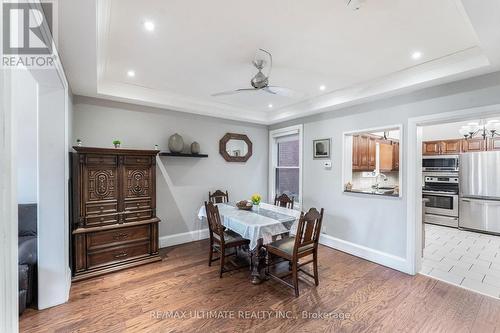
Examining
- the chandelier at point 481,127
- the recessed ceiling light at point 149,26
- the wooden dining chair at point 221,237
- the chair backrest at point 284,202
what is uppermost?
the recessed ceiling light at point 149,26

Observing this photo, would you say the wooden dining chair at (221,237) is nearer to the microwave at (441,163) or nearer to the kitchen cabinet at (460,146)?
the microwave at (441,163)

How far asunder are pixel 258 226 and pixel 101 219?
208 cm

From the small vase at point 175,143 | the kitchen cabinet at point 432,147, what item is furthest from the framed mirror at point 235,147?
the kitchen cabinet at point 432,147

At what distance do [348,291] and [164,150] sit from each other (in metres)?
3.42

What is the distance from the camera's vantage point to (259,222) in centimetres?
281

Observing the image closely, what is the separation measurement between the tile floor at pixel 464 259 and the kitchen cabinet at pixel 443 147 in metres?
1.87

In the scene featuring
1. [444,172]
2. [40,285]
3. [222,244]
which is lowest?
[40,285]

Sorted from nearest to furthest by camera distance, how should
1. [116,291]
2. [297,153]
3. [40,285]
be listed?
[40,285] < [116,291] < [297,153]

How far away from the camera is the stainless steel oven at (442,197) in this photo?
17.7 ft

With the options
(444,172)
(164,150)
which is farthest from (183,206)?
(444,172)

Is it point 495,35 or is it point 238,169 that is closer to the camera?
point 495,35

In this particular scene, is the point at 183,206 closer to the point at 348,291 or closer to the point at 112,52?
the point at 112,52

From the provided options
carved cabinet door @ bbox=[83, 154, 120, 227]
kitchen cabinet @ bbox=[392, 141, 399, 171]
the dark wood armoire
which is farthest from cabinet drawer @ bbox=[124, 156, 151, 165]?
kitchen cabinet @ bbox=[392, 141, 399, 171]

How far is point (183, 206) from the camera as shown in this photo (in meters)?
4.29
